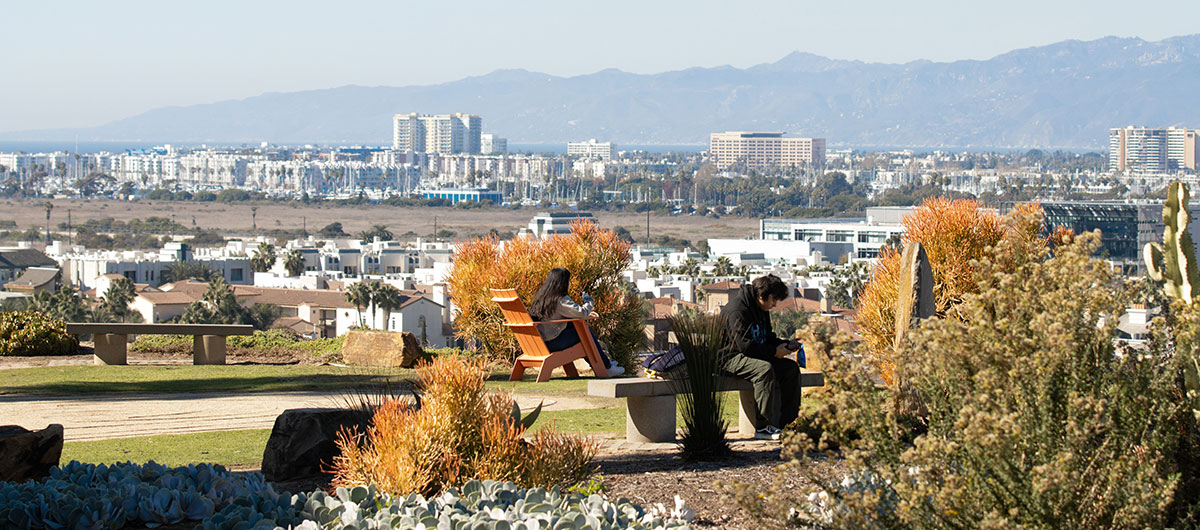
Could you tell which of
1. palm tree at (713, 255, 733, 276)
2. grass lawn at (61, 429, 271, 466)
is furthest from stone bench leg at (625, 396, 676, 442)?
palm tree at (713, 255, 733, 276)

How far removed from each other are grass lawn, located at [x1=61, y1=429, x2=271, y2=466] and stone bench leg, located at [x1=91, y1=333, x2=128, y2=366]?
4.57 m

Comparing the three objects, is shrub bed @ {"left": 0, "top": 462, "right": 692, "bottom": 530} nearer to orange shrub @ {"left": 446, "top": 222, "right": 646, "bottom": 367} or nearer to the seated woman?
the seated woman

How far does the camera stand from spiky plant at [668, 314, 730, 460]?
5281 mm

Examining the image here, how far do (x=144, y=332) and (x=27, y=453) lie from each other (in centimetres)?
640

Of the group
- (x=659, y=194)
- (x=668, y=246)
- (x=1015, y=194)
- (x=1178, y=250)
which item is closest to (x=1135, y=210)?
(x=668, y=246)

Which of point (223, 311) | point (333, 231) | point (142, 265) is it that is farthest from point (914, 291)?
point (333, 231)

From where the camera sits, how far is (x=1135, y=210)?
86438 millimetres

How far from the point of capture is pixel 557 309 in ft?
28.2

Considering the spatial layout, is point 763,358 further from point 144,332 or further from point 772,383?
point 144,332

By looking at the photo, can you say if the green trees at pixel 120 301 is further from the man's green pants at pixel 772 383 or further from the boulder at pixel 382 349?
the man's green pants at pixel 772 383

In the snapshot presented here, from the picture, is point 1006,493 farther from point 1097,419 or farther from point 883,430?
point 883,430

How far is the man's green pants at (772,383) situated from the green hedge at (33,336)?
24.4 ft

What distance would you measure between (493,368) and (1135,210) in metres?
83.8

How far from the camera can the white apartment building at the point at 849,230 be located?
94.2 metres
